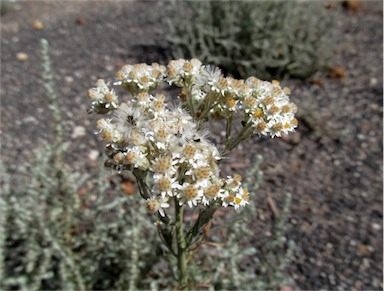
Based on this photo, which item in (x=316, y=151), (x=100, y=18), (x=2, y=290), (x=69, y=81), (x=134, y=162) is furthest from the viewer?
(x=100, y=18)

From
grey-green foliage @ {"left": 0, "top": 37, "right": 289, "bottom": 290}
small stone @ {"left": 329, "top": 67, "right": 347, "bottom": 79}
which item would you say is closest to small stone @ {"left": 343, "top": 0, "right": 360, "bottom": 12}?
small stone @ {"left": 329, "top": 67, "right": 347, "bottom": 79}

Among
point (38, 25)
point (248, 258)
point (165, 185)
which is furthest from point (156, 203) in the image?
point (38, 25)

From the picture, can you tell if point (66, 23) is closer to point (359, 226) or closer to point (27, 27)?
point (27, 27)

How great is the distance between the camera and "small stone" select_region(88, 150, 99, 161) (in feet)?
11.5

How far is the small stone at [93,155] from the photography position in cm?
350

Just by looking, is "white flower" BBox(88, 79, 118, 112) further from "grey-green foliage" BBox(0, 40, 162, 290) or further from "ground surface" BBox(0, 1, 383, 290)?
"ground surface" BBox(0, 1, 383, 290)

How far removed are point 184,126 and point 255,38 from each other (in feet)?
9.79

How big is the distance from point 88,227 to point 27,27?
2.66 m

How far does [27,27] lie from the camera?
16.2 ft

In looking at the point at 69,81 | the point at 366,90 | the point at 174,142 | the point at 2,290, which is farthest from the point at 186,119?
the point at 366,90

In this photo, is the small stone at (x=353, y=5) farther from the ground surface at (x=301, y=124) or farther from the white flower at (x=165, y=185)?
the white flower at (x=165, y=185)

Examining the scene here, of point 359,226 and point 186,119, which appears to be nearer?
point 186,119

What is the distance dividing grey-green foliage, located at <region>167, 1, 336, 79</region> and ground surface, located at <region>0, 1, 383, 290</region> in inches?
9.4

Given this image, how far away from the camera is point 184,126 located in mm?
1596
